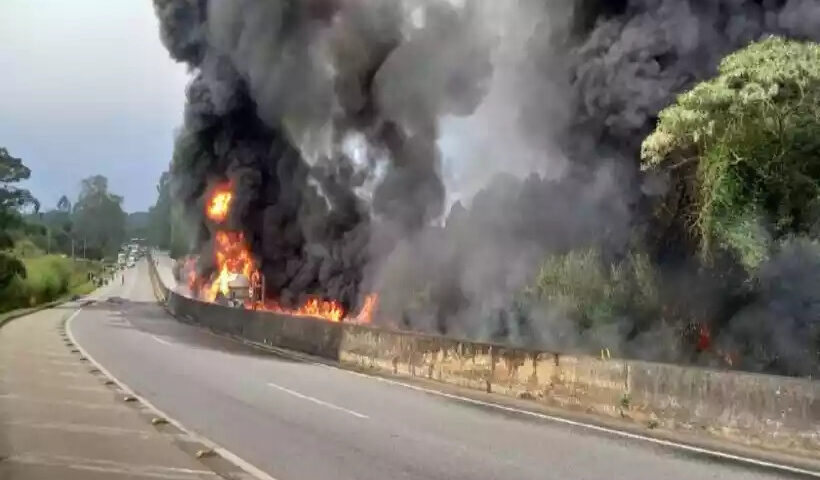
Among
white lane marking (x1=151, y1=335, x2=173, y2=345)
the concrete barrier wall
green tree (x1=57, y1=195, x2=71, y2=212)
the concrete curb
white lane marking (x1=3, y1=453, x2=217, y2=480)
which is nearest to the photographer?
white lane marking (x1=3, y1=453, x2=217, y2=480)

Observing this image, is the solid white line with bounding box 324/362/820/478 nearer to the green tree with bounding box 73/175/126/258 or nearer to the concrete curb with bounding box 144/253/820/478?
the concrete curb with bounding box 144/253/820/478

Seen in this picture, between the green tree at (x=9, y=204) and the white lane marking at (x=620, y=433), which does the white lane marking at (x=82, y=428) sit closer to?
the white lane marking at (x=620, y=433)

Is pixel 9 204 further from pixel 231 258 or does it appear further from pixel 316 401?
pixel 316 401

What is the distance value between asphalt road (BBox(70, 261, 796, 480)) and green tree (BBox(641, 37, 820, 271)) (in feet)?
14.5

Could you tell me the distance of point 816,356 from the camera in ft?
53.7

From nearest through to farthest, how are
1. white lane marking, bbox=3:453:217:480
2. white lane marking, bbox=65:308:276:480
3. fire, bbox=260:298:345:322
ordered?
white lane marking, bbox=3:453:217:480 < white lane marking, bbox=65:308:276:480 < fire, bbox=260:298:345:322

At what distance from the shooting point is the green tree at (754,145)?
13234mm

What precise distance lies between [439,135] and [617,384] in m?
26.6

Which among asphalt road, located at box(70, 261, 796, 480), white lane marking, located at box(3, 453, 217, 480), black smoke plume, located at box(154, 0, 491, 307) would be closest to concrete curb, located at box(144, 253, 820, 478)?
asphalt road, located at box(70, 261, 796, 480)

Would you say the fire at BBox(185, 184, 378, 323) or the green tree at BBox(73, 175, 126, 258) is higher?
the green tree at BBox(73, 175, 126, 258)

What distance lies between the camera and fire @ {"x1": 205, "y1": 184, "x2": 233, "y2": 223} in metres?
42.2

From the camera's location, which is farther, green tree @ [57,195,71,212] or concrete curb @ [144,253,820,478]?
green tree @ [57,195,71,212]

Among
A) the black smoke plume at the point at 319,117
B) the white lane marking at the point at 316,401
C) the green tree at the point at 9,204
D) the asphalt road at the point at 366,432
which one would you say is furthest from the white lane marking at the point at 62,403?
the green tree at the point at 9,204

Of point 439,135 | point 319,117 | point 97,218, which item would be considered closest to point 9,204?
point 319,117
